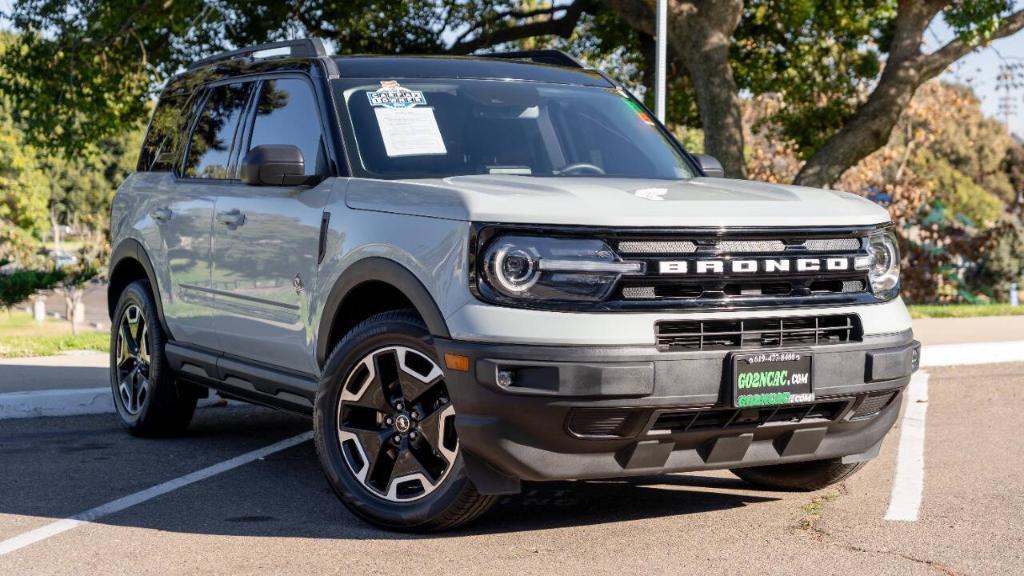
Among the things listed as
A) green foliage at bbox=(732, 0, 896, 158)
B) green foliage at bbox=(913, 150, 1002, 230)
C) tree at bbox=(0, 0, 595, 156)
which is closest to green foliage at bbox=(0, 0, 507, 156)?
tree at bbox=(0, 0, 595, 156)

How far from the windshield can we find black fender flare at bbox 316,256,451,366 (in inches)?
21.2

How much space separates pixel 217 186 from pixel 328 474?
2.01m

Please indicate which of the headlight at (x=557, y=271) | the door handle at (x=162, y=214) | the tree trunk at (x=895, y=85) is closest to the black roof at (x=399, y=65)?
the door handle at (x=162, y=214)

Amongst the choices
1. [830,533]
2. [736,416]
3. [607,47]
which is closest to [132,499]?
[736,416]

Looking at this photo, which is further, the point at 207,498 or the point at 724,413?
the point at 207,498

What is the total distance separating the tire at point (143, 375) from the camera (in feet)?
25.4

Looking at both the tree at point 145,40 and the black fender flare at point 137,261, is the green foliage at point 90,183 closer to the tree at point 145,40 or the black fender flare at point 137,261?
the tree at point 145,40

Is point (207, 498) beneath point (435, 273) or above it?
beneath

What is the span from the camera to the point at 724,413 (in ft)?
16.9

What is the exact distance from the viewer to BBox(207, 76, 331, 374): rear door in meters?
6.11

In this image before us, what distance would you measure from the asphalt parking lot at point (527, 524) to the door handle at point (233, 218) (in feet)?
4.02

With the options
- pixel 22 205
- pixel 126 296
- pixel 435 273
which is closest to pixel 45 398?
pixel 126 296

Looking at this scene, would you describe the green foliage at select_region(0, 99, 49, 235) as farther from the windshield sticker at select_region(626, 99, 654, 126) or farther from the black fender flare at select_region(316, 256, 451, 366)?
the black fender flare at select_region(316, 256, 451, 366)

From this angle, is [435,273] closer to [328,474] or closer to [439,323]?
[439,323]
